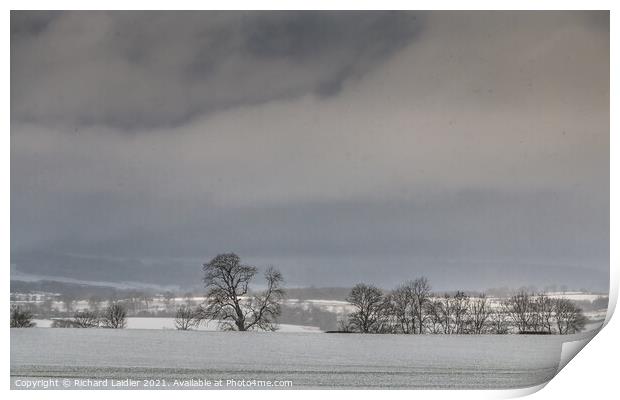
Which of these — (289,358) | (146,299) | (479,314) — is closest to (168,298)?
(146,299)

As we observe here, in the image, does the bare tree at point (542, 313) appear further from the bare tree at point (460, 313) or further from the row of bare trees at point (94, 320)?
the row of bare trees at point (94, 320)

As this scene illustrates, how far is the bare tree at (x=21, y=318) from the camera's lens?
4.89m

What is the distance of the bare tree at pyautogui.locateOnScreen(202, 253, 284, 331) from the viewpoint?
4.87 m

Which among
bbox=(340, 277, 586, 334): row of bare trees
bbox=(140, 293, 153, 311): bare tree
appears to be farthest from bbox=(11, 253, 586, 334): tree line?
bbox=(140, 293, 153, 311): bare tree

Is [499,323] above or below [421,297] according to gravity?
below

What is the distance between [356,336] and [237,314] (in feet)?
2.07

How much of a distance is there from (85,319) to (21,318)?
33cm

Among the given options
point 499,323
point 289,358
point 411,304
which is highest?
point 411,304

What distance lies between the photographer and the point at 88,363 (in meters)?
4.80

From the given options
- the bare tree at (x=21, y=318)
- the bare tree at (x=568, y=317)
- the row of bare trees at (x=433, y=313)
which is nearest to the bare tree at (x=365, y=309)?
the row of bare trees at (x=433, y=313)

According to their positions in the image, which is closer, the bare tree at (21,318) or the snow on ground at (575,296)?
the snow on ground at (575,296)

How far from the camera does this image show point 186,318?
4.93 metres

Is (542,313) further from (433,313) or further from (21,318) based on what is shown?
(21,318)
